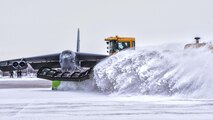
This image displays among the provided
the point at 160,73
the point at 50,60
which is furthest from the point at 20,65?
the point at 160,73

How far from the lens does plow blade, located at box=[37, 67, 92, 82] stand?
1395 centimetres

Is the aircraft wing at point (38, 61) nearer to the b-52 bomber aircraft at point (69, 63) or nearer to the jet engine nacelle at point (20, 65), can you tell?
the b-52 bomber aircraft at point (69, 63)

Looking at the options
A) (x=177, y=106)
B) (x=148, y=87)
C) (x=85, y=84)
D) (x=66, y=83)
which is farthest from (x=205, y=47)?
(x=66, y=83)

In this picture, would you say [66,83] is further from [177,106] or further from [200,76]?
[177,106]

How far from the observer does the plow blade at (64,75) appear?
13953 mm

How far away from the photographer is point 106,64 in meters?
12.7

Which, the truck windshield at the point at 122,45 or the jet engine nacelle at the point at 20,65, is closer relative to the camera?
the truck windshield at the point at 122,45

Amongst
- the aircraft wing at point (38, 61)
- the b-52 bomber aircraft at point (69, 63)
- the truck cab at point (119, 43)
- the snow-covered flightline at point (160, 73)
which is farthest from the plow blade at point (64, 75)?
the aircraft wing at point (38, 61)

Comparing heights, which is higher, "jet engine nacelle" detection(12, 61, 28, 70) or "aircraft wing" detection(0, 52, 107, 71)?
"aircraft wing" detection(0, 52, 107, 71)

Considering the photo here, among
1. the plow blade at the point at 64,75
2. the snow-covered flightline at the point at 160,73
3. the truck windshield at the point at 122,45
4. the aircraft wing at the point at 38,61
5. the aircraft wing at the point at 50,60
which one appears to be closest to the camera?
the snow-covered flightline at the point at 160,73

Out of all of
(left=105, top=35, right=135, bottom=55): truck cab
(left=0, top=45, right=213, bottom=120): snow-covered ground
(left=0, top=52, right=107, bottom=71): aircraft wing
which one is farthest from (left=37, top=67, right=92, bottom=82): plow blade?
(left=0, top=52, right=107, bottom=71): aircraft wing

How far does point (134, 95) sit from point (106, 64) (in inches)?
105

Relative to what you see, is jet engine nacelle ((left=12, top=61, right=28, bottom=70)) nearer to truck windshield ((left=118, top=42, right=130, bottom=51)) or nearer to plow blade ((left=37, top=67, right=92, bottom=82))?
truck windshield ((left=118, top=42, right=130, bottom=51))

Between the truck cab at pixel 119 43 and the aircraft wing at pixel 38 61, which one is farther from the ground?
the truck cab at pixel 119 43
